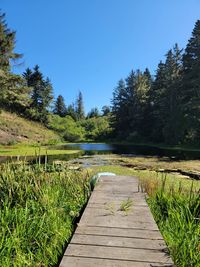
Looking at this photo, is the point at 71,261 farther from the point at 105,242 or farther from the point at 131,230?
the point at 131,230

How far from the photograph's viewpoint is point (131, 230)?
→ 10.7ft

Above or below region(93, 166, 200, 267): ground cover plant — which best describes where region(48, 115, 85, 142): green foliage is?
above

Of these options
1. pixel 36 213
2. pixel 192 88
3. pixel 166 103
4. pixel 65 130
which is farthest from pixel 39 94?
pixel 36 213

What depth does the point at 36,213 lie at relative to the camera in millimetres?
3928

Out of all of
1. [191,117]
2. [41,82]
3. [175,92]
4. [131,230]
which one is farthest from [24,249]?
[41,82]

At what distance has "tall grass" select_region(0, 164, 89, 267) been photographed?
3070 millimetres

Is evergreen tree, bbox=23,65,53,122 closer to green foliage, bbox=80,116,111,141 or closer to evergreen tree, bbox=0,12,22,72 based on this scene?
green foliage, bbox=80,116,111,141

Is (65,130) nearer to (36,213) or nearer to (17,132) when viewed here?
(17,132)

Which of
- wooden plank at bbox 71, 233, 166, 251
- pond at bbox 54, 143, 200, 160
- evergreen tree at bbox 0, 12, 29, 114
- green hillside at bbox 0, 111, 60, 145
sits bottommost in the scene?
pond at bbox 54, 143, 200, 160

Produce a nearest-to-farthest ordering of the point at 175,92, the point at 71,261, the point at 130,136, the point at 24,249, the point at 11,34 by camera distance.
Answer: the point at 71,261 → the point at 24,249 → the point at 11,34 → the point at 175,92 → the point at 130,136

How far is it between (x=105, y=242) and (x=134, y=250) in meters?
0.32

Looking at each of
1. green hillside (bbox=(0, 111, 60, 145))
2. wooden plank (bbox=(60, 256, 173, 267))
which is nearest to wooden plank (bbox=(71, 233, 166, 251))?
wooden plank (bbox=(60, 256, 173, 267))

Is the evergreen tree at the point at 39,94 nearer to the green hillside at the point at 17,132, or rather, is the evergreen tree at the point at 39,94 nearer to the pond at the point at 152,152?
the green hillside at the point at 17,132

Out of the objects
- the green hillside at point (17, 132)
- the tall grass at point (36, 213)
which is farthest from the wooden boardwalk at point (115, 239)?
the green hillside at point (17, 132)
